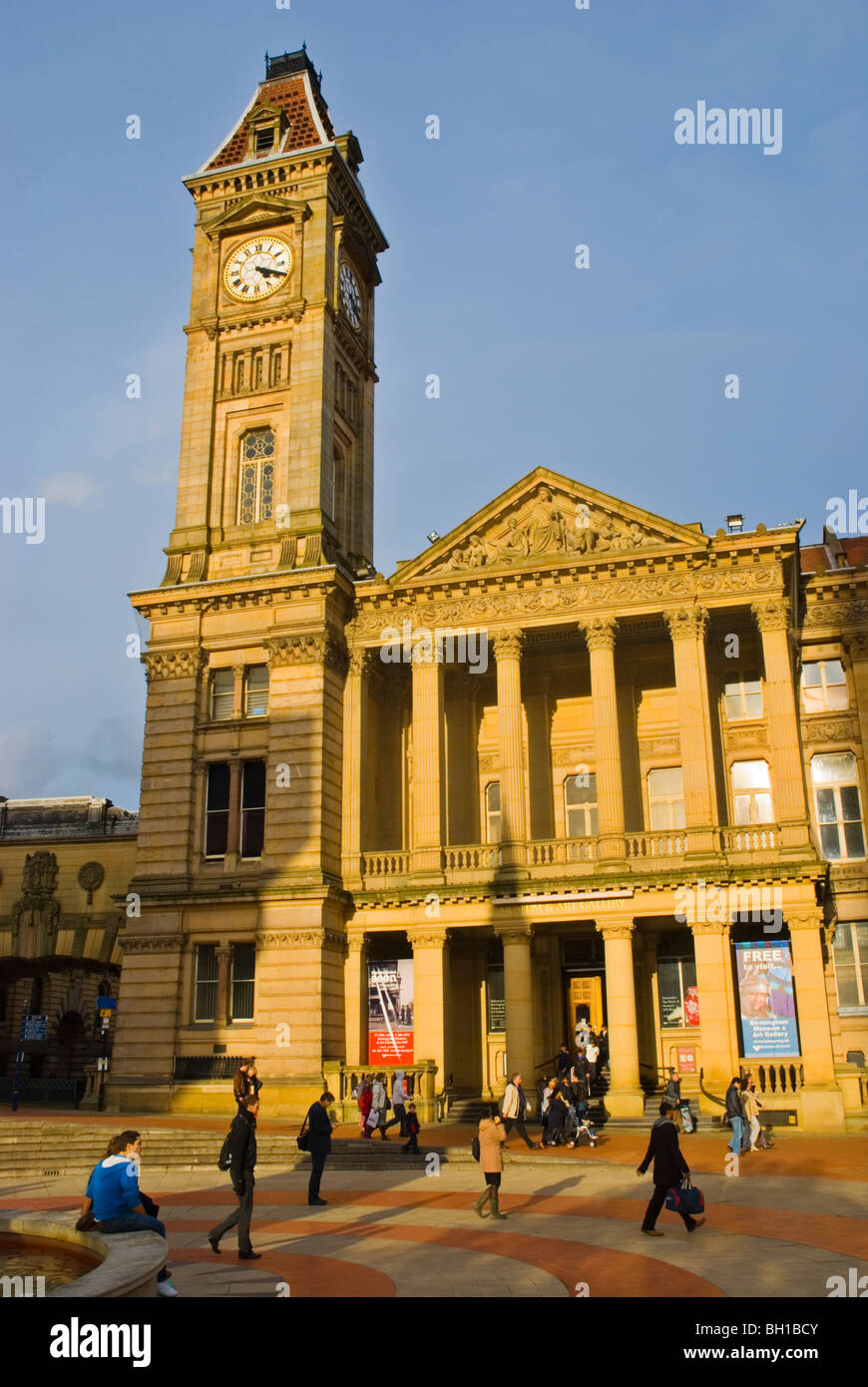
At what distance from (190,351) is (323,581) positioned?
43.1 feet

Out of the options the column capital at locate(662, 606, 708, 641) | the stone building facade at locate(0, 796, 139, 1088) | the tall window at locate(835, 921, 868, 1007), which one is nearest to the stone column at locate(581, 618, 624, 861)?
the column capital at locate(662, 606, 708, 641)

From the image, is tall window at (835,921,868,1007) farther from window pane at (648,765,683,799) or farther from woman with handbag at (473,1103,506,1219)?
woman with handbag at (473,1103,506,1219)

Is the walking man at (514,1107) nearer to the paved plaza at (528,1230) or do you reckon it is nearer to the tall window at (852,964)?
the paved plaza at (528,1230)

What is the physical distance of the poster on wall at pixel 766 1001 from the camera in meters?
34.1

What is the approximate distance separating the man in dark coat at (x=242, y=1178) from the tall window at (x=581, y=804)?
28.0 m

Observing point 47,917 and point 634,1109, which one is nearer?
point 634,1109

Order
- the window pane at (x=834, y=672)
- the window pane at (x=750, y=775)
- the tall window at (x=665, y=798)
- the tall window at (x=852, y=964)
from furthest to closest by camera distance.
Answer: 1. the window pane at (x=834, y=672)
2. the tall window at (x=665, y=798)
3. the window pane at (x=750, y=775)
4. the tall window at (x=852, y=964)

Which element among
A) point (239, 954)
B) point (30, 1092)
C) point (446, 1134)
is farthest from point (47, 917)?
point (446, 1134)

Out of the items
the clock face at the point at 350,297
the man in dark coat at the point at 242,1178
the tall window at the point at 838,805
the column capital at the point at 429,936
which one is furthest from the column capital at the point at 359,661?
the man in dark coat at the point at 242,1178

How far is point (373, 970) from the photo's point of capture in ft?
128

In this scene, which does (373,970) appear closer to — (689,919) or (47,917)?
(689,919)
